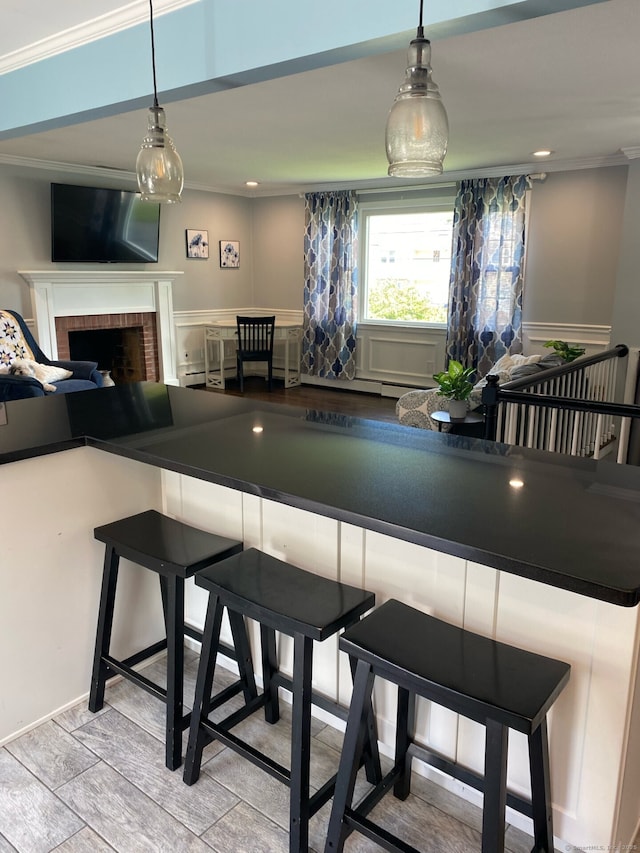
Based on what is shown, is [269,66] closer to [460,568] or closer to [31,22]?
[31,22]

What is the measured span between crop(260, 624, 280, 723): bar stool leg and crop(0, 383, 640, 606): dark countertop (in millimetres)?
598

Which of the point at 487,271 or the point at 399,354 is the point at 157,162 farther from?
the point at 399,354

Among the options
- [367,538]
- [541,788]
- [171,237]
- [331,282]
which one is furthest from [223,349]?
[541,788]

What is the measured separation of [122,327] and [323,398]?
7.84ft

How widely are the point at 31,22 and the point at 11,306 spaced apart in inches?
143

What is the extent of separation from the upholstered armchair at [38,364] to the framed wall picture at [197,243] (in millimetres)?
2522

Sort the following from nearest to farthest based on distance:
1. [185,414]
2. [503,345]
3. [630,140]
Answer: [185,414] → [630,140] → [503,345]

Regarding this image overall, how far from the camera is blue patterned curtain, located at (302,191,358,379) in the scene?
7164 millimetres

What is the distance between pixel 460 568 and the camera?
1.55 metres

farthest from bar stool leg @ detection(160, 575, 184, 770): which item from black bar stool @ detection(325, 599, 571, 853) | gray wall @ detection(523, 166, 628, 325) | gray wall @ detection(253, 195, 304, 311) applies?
gray wall @ detection(253, 195, 304, 311)

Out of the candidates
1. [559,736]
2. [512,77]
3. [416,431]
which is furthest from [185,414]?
[512,77]

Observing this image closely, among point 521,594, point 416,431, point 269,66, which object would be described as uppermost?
point 269,66

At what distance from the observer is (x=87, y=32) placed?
272 cm

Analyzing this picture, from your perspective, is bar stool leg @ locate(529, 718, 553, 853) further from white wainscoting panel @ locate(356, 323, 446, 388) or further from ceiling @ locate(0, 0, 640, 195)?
white wainscoting panel @ locate(356, 323, 446, 388)
